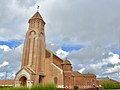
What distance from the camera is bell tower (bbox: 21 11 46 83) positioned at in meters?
41.9

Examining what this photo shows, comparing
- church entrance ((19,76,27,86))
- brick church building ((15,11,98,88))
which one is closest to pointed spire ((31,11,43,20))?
brick church building ((15,11,98,88))

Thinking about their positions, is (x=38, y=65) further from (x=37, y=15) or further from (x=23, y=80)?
(x=37, y=15)

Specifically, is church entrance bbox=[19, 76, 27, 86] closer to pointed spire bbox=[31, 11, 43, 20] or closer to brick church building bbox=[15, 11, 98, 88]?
brick church building bbox=[15, 11, 98, 88]

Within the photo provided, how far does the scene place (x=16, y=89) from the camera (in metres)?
24.3

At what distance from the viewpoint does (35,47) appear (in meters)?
43.0

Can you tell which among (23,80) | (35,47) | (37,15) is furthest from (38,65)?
(37,15)

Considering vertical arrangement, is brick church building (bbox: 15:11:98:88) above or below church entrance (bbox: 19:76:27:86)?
above

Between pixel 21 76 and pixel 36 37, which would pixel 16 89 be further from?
pixel 36 37

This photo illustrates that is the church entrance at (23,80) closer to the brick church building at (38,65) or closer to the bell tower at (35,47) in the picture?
the brick church building at (38,65)

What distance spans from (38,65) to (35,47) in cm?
451

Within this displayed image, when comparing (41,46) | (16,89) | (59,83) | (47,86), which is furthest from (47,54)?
(16,89)

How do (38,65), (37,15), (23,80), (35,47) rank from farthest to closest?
(37,15)
(35,47)
(38,65)
(23,80)

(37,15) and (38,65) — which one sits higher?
(37,15)

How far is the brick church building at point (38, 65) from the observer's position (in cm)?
4013
